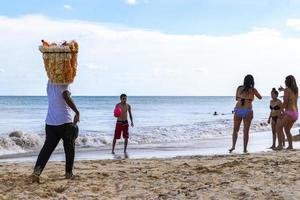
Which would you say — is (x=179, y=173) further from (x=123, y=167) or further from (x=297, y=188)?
(x=297, y=188)

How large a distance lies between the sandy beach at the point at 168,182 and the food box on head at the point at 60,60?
138 cm

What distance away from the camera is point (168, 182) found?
6539mm

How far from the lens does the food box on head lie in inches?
252

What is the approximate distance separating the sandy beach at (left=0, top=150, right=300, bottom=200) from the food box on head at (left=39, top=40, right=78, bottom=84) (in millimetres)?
1385

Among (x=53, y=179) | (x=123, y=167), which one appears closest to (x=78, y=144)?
(x=123, y=167)

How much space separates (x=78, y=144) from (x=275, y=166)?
384 inches

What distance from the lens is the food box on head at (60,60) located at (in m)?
6.39

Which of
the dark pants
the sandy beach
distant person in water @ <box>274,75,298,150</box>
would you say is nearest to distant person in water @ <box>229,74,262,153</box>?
distant person in water @ <box>274,75,298,150</box>

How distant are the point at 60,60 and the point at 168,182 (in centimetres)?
211

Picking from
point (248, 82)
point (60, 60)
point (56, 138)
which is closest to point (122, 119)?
point (248, 82)

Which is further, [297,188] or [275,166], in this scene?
[275,166]

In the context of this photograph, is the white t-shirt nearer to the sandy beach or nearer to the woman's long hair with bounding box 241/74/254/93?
the sandy beach

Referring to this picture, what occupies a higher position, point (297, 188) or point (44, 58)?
point (44, 58)

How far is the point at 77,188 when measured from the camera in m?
6.29
